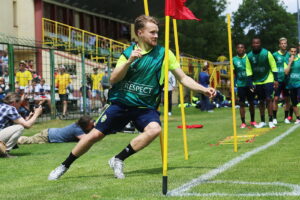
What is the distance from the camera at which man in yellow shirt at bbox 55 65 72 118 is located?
2052cm

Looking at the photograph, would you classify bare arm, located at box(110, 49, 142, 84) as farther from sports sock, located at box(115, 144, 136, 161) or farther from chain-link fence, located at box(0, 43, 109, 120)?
chain-link fence, located at box(0, 43, 109, 120)

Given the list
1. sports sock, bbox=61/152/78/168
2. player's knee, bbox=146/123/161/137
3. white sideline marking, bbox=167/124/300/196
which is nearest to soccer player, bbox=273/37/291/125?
white sideline marking, bbox=167/124/300/196

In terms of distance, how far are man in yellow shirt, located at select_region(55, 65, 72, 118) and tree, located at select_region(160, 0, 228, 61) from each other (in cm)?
4489

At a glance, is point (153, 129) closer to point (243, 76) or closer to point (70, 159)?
point (70, 159)

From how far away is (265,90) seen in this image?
48.0ft

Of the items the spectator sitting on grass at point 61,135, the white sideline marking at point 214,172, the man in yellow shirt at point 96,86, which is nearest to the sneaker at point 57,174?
the white sideline marking at point 214,172

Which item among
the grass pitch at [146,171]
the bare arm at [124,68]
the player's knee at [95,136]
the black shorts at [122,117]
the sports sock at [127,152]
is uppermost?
the bare arm at [124,68]

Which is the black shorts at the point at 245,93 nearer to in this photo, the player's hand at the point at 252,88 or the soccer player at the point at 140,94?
the player's hand at the point at 252,88

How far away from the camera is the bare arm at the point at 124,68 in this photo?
6235 millimetres

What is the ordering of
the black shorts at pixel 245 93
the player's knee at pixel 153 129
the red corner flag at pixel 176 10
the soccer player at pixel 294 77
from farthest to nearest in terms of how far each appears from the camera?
the soccer player at pixel 294 77
the black shorts at pixel 245 93
the player's knee at pixel 153 129
the red corner flag at pixel 176 10

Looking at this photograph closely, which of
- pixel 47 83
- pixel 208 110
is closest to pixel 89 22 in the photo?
pixel 208 110

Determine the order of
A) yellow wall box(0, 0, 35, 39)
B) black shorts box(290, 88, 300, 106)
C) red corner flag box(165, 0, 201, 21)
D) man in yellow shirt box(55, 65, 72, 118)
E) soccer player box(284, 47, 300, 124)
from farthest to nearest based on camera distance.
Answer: yellow wall box(0, 0, 35, 39)
man in yellow shirt box(55, 65, 72, 118)
black shorts box(290, 88, 300, 106)
soccer player box(284, 47, 300, 124)
red corner flag box(165, 0, 201, 21)

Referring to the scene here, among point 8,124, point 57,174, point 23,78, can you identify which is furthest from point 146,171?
point 23,78

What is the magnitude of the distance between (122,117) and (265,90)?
8321 millimetres
